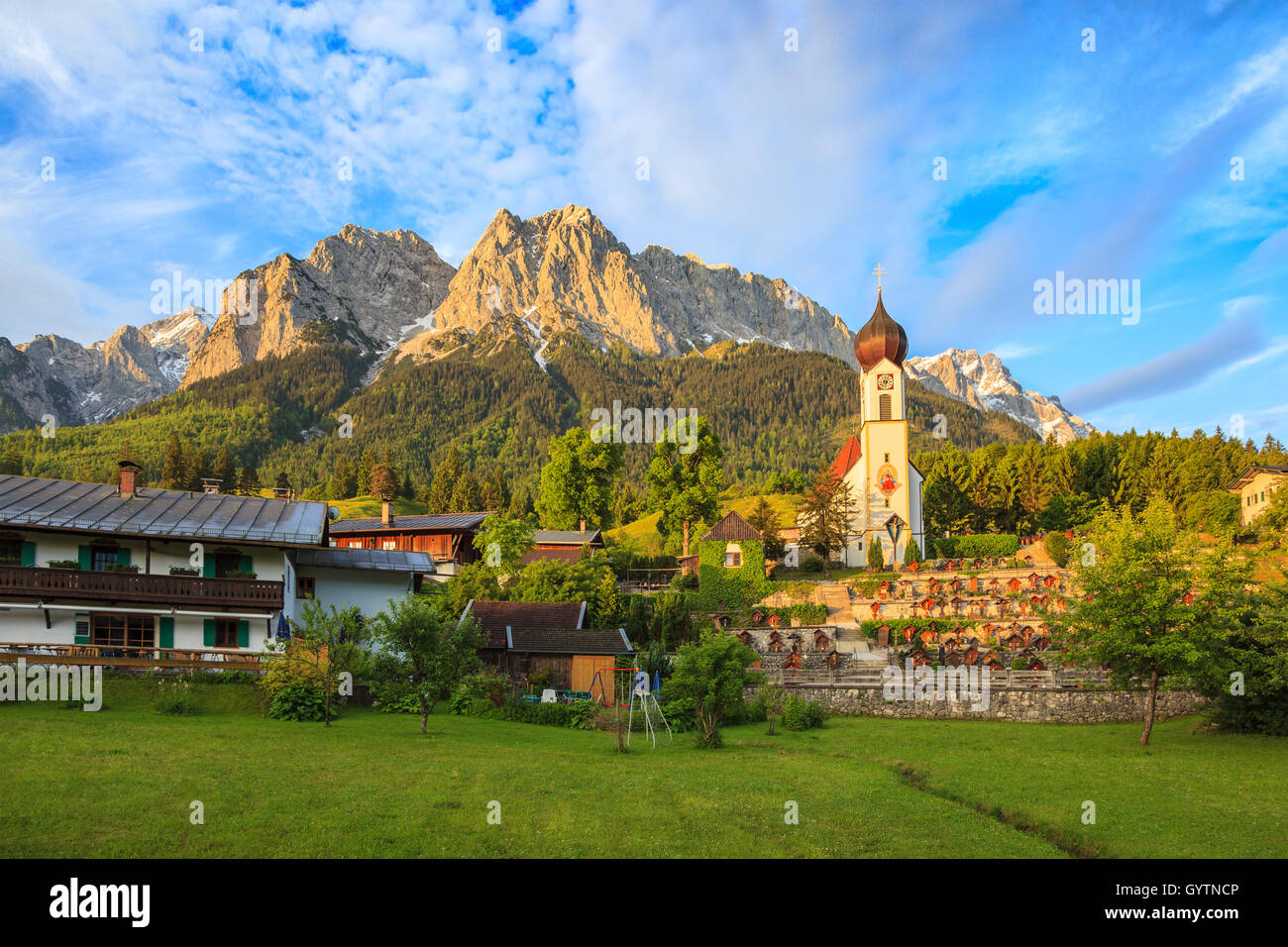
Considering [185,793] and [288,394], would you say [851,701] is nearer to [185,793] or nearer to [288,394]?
[185,793]

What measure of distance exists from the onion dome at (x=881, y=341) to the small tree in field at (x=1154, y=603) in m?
44.1

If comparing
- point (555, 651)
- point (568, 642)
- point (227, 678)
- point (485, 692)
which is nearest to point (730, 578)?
point (568, 642)

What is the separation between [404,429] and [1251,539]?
15065cm

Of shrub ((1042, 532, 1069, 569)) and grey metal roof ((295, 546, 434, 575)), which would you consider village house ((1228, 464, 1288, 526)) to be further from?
grey metal roof ((295, 546, 434, 575))

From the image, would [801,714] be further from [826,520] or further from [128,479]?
[826,520]

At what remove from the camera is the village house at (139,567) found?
2720 cm

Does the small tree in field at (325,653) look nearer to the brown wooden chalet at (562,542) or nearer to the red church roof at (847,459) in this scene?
the brown wooden chalet at (562,542)

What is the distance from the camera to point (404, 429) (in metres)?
172

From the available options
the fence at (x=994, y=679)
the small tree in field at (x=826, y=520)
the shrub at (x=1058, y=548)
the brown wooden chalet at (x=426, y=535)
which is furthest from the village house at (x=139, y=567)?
the shrub at (x=1058, y=548)

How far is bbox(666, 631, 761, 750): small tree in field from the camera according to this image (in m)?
23.7

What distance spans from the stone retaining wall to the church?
3031 centimetres

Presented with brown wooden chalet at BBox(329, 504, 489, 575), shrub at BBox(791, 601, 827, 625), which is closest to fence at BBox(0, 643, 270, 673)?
shrub at BBox(791, 601, 827, 625)

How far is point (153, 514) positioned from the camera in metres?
30.2
